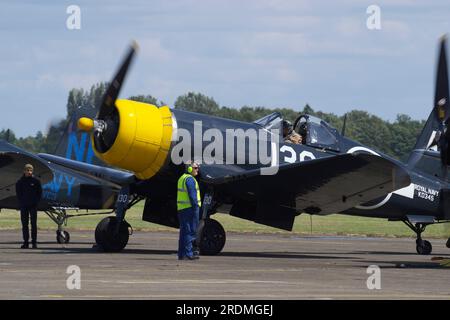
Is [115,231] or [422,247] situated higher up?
[115,231]

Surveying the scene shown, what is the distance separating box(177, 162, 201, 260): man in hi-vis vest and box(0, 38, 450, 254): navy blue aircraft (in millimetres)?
1197

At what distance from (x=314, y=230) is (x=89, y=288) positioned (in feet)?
90.1

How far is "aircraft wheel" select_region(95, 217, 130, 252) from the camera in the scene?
71.9 ft

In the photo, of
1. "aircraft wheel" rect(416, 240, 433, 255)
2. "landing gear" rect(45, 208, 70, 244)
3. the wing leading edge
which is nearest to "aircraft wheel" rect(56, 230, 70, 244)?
"landing gear" rect(45, 208, 70, 244)

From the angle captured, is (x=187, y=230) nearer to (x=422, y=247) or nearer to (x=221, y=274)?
(x=221, y=274)

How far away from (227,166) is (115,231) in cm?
253

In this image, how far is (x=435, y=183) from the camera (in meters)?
24.8

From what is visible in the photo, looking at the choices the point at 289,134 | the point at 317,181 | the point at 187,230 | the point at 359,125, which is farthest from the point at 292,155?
the point at 359,125

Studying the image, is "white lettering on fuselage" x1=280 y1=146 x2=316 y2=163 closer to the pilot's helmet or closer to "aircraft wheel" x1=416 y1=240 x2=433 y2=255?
the pilot's helmet

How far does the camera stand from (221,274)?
16250mm

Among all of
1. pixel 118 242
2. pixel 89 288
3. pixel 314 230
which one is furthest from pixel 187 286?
pixel 314 230

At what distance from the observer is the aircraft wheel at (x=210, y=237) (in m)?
20.9

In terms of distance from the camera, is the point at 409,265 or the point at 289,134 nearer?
the point at 409,265

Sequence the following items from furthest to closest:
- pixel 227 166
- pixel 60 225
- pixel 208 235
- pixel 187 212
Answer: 1. pixel 60 225
2. pixel 227 166
3. pixel 208 235
4. pixel 187 212
